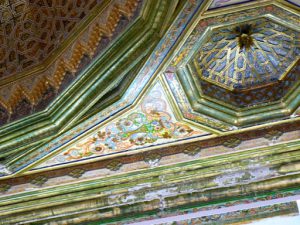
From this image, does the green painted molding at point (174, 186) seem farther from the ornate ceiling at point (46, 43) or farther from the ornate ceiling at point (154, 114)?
the ornate ceiling at point (46, 43)

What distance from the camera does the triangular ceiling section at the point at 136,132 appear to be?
23.4ft

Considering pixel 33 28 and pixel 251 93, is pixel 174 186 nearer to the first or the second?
pixel 251 93

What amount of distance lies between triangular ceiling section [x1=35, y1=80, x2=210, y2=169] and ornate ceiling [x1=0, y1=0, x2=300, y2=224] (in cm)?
1

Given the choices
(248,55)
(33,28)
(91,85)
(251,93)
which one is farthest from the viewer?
(33,28)

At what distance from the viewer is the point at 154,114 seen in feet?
23.6

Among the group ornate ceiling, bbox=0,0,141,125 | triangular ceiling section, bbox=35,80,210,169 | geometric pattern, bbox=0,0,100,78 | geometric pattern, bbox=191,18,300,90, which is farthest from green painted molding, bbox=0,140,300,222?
geometric pattern, bbox=0,0,100,78

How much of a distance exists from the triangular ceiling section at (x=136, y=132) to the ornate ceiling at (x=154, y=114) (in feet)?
0.04

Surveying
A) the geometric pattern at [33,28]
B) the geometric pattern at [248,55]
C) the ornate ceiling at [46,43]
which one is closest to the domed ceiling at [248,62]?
the geometric pattern at [248,55]

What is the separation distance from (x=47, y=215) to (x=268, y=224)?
2.41m

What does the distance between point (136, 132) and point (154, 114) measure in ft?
0.98

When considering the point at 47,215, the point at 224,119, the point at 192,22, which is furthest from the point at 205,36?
the point at 47,215

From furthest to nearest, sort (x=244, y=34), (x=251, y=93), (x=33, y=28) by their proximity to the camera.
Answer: (x=33, y=28), (x=251, y=93), (x=244, y=34)

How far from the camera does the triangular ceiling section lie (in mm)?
7125

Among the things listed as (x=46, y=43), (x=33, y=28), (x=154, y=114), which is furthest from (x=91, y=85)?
(x=33, y=28)
